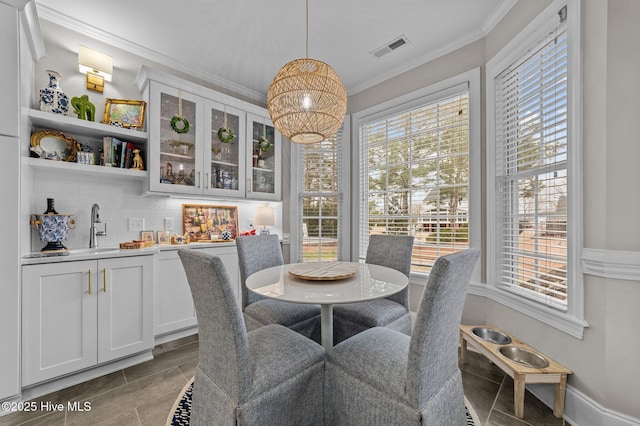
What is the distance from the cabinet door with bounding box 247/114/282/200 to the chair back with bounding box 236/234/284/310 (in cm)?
100

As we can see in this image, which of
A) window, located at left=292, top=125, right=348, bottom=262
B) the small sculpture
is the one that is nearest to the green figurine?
the small sculpture

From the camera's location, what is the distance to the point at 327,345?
1606 mm

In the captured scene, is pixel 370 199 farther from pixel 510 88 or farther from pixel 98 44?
pixel 98 44

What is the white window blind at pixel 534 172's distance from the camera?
1733 mm

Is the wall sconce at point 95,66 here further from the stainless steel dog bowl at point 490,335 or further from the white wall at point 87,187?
the stainless steel dog bowl at point 490,335

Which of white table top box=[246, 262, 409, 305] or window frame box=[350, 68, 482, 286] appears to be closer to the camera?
white table top box=[246, 262, 409, 305]

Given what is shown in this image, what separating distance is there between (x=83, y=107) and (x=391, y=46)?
2.79 m

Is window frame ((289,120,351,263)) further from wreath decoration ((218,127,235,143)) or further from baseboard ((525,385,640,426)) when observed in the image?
baseboard ((525,385,640,426))

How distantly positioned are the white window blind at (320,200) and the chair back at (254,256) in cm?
107

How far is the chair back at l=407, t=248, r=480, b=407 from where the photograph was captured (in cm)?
103

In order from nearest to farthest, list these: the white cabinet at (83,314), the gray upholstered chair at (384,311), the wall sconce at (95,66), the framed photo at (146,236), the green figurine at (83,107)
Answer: the white cabinet at (83,314)
the gray upholstered chair at (384,311)
the green figurine at (83,107)
the wall sconce at (95,66)
the framed photo at (146,236)

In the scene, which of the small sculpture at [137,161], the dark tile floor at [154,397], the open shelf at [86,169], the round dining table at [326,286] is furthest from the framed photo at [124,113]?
the dark tile floor at [154,397]

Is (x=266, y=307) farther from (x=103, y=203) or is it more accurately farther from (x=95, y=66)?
(x=95, y=66)

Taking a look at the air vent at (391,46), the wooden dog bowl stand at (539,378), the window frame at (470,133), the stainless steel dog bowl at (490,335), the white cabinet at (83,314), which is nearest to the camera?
the wooden dog bowl stand at (539,378)
